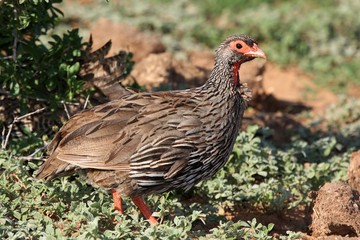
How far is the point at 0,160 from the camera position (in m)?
6.82

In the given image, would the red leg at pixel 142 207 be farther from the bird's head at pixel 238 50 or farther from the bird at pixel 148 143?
the bird's head at pixel 238 50

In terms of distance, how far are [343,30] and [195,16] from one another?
2.35 m

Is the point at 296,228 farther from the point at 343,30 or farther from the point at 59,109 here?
the point at 343,30

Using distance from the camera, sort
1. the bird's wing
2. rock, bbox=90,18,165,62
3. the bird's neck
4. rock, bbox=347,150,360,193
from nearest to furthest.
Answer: the bird's wing
the bird's neck
rock, bbox=347,150,360,193
rock, bbox=90,18,165,62

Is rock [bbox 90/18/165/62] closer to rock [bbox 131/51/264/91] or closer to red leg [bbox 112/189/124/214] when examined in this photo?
rock [bbox 131/51/264/91]

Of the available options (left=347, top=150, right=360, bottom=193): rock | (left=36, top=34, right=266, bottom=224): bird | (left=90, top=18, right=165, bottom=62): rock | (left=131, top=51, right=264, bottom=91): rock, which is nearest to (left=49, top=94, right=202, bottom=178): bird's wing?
(left=36, top=34, right=266, bottom=224): bird

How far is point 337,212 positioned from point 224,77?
1.43 m

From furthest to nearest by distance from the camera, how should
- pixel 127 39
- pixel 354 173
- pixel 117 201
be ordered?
pixel 127 39 < pixel 354 173 < pixel 117 201

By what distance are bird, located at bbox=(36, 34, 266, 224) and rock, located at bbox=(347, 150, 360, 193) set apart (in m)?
1.20

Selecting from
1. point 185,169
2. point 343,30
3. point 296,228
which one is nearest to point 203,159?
point 185,169

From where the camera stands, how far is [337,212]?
6.61 metres

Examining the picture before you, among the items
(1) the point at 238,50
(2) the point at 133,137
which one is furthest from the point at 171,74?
(2) the point at 133,137

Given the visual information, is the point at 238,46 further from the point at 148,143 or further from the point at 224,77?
the point at 148,143

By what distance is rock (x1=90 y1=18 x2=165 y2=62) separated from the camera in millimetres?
10961
